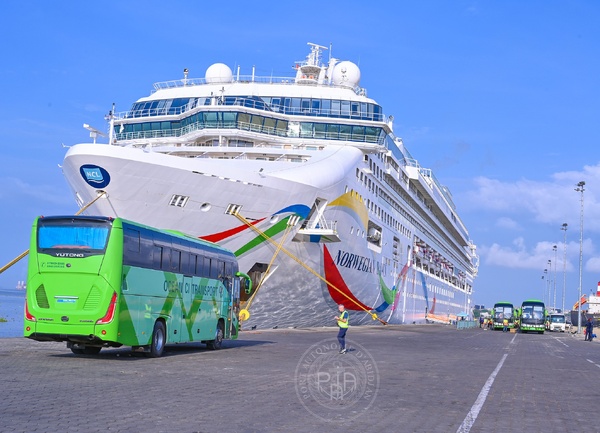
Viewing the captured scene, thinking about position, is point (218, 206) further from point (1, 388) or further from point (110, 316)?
point (1, 388)

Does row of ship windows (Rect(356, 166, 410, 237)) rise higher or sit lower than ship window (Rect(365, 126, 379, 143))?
lower

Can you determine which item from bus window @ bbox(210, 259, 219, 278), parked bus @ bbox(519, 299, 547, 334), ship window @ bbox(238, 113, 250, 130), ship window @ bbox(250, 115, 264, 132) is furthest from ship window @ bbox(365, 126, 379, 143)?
parked bus @ bbox(519, 299, 547, 334)

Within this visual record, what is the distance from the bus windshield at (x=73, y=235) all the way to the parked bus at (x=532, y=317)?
5425 centimetres

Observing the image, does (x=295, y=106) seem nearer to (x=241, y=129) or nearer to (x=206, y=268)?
(x=241, y=129)

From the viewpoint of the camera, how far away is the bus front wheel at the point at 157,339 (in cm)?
1690

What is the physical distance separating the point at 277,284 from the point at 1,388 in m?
18.7

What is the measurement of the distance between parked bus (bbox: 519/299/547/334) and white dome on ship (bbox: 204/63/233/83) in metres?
36.4

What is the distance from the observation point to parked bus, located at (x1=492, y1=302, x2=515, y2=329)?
6928cm

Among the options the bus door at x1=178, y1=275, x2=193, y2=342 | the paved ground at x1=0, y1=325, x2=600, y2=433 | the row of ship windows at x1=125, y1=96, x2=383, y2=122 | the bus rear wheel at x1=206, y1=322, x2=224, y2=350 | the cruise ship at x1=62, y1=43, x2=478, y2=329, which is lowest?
the paved ground at x1=0, y1=325, x2=600, y2=433

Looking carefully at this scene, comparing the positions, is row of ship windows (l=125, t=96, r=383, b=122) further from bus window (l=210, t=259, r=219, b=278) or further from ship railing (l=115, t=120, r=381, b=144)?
bus window (l=210, t=259, r=219, b=278)

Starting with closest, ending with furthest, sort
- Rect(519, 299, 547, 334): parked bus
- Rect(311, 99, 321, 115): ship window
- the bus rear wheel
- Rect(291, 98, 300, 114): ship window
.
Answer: the bus rear wheel < Rect(291, 98, 300, 114): ship window < Rect(311, 99, 321, 115): ship window < Rect(519, 299, 547, 334): parked bus

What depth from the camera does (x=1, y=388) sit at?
34.0ft

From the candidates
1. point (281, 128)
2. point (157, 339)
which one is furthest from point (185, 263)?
point (281, 128)

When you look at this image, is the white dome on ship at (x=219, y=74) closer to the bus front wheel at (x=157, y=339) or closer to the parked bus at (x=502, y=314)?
the bus front wheel at (x=157, y=339)
